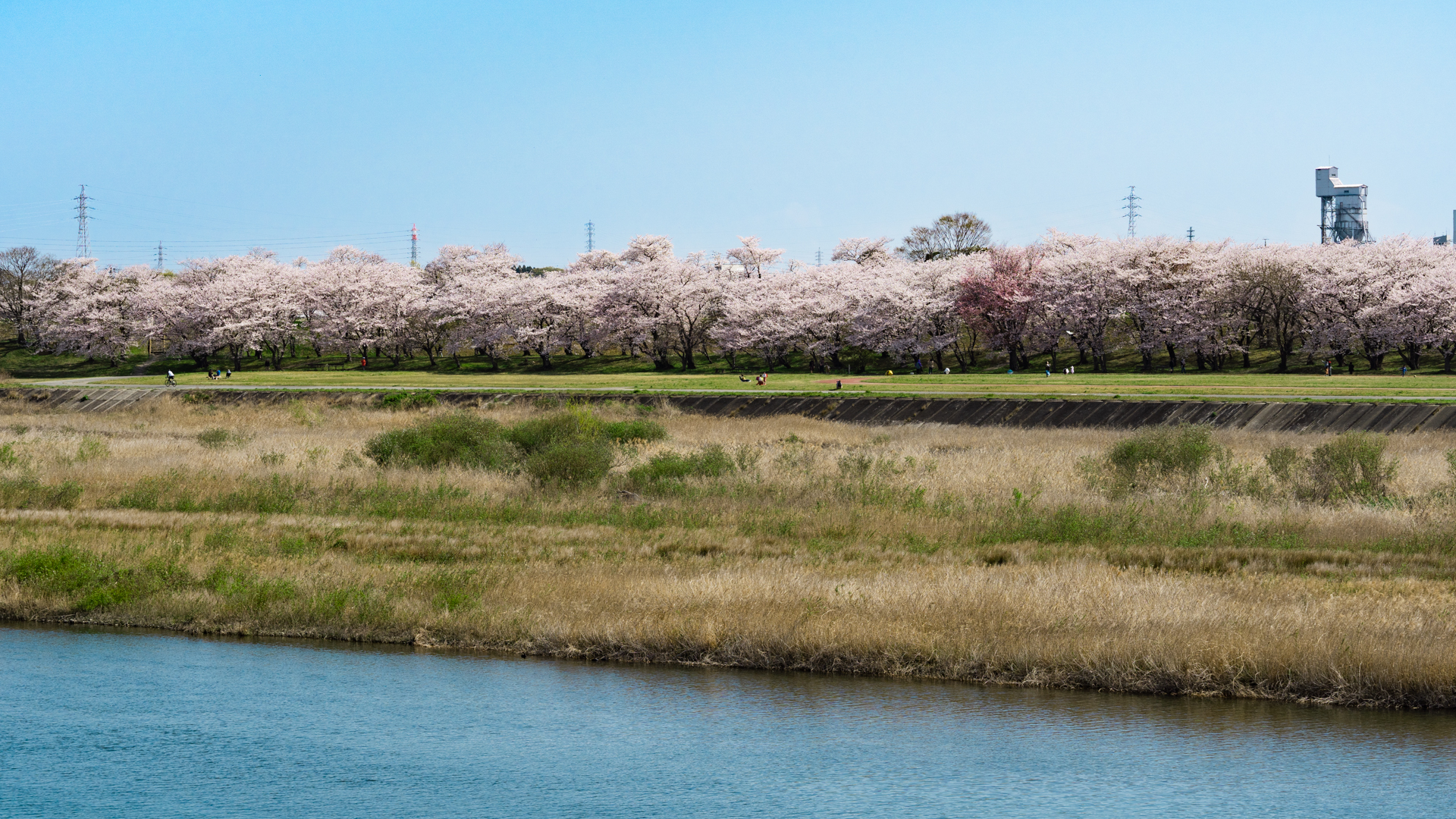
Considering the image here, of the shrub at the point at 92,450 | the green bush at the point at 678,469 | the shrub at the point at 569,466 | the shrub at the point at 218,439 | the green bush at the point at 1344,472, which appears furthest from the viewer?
the shrub at the point at 218,439

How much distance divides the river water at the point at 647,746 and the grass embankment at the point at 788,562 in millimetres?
604

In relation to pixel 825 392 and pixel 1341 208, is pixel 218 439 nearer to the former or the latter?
pixel 825 392

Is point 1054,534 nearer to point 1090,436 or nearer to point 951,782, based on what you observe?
point 951,782

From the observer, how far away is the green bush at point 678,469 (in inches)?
1200

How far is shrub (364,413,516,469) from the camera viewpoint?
111 ft

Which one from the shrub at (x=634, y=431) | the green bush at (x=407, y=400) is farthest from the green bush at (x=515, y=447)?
the green bush at (x=407, y=400)

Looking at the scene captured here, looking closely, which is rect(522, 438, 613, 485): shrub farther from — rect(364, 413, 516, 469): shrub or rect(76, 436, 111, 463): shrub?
rect(76, 436, 111, 463): shrub

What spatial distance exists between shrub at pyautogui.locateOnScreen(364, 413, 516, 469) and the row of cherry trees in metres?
57.8

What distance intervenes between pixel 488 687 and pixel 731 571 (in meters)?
5.58

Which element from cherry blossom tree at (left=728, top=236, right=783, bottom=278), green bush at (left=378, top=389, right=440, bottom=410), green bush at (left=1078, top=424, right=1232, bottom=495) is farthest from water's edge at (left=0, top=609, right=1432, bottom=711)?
cherry blossom tree at (left=728, top=236, right=783, bottom=278)

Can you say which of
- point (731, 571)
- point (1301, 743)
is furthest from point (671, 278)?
point (1301, 743)

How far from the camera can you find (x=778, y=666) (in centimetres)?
1658

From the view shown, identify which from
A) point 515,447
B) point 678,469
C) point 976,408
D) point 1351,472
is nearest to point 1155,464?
point 1351,472

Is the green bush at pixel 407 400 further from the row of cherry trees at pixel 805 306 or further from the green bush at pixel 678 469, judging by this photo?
the row of cherry trees at pixel 805 306
